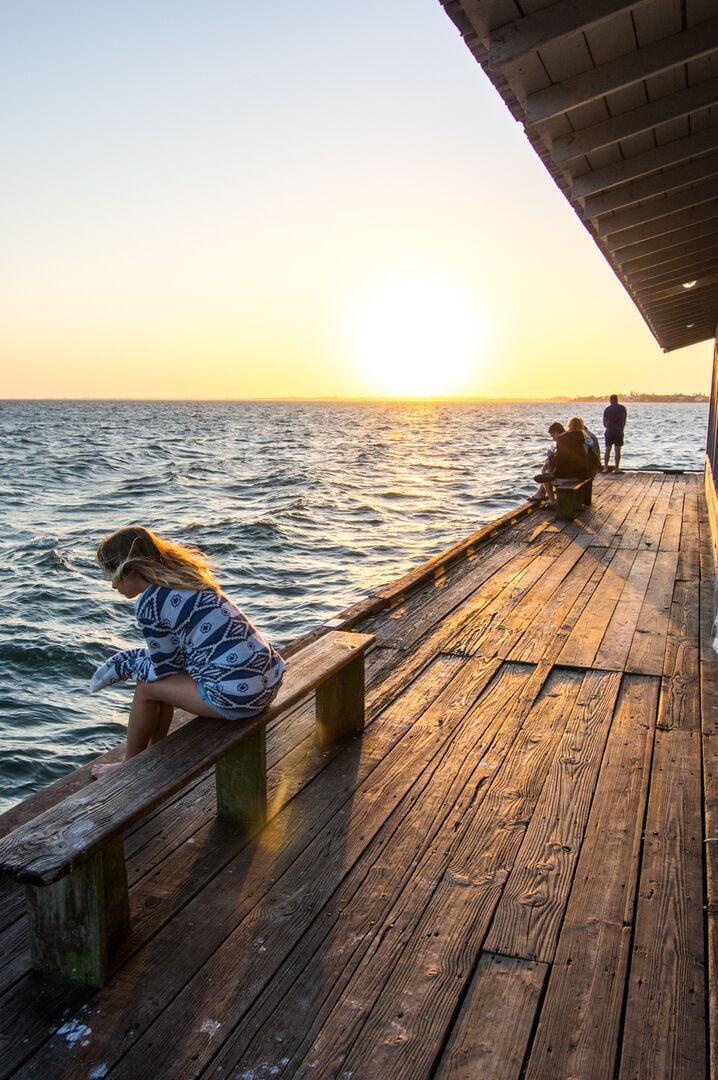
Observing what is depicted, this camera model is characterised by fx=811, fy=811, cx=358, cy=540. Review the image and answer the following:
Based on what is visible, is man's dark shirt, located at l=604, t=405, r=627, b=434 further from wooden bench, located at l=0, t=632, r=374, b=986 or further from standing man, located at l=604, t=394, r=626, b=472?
wooden bench, located at l=0, t=632, r=374, b=986

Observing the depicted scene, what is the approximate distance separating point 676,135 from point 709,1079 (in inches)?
218

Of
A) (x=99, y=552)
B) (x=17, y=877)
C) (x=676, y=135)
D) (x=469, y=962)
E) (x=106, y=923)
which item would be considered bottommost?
(x=469, y=962)

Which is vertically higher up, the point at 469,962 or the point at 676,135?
the point at 676,135

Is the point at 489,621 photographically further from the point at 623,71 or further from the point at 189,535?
the point at 189,535

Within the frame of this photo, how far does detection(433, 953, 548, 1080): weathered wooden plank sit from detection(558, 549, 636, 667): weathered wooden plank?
2987 millimetres

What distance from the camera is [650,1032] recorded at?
227 centimetres

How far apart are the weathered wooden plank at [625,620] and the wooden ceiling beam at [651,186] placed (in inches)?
122

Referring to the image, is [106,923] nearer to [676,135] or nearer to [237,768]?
[237,768]

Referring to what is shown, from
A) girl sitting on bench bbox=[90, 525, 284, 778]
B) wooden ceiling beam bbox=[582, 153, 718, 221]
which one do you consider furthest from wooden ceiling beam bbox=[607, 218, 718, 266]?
girl sitting on bench bbox=[90, 525, 284, 778]

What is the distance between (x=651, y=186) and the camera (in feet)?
20.5

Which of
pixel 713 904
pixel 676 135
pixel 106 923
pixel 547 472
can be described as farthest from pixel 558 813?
pixel 547 472

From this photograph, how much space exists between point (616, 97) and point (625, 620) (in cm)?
361

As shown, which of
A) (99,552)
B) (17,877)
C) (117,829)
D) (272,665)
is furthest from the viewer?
(272,665)

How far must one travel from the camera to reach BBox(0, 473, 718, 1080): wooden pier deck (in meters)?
2.22
